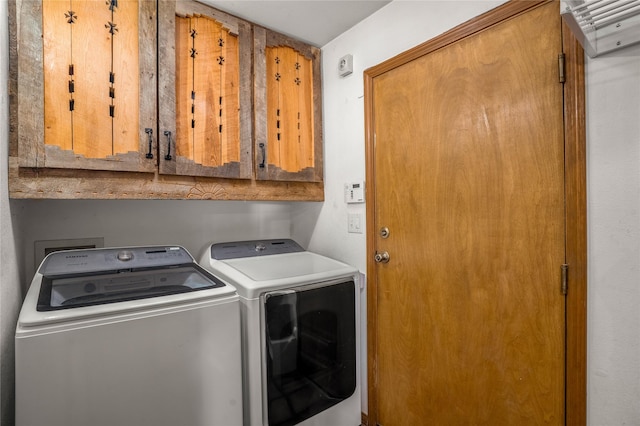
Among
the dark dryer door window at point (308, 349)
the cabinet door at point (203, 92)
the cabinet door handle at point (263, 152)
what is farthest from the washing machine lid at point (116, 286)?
the cabinet door handle at point (263, 152)

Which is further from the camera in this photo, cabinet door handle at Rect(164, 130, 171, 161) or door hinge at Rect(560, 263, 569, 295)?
cabinet door handle at Rect(164, 130, 171, 161)

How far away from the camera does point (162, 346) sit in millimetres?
1120

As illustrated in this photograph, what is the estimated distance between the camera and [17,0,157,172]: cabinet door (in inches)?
49.0

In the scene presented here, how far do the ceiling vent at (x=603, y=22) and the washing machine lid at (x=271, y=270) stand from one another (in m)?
1.32

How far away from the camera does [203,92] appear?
168cm

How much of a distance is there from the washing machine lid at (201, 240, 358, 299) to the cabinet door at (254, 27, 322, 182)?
0.49m

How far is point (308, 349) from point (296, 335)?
0.38 feet

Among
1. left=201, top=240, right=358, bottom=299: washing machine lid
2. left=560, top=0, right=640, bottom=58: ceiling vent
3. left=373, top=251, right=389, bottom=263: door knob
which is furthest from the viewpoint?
left=373, top=251, right=389, bottom=263: door knob

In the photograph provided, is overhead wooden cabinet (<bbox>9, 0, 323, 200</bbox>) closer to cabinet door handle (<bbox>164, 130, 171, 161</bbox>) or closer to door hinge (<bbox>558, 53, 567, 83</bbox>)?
cabinet door handle (<bbox>164, 130, 171, 161</bbox>)

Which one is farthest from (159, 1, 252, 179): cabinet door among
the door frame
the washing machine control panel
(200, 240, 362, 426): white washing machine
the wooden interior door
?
the door frame

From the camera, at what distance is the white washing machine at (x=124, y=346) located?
3.10ft

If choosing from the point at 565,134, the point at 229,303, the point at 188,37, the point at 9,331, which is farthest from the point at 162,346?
the point at 565,134

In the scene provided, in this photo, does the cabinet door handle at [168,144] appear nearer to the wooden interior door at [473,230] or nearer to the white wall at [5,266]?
the white wall at [5,266]

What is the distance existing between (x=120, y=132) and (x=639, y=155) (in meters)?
1.99
